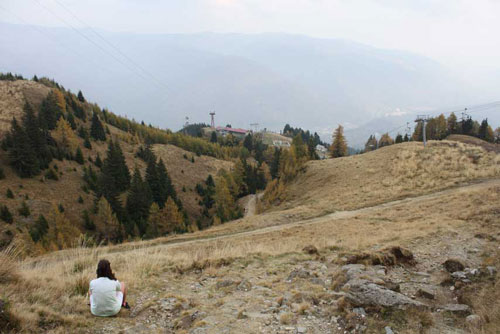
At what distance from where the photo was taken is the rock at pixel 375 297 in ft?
19.2

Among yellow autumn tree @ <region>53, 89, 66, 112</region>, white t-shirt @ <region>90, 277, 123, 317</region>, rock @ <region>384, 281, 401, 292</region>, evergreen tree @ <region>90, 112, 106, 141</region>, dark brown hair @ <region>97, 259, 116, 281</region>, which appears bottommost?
rock @ <region>384, 281, 401, 292</region>

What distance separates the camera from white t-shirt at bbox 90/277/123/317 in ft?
19.8

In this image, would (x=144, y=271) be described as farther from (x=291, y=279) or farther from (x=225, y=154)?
(x=225, y=154)

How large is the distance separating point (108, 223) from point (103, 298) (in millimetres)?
45055

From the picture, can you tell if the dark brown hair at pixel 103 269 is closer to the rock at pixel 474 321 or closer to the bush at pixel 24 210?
the rock at pixel 474 321

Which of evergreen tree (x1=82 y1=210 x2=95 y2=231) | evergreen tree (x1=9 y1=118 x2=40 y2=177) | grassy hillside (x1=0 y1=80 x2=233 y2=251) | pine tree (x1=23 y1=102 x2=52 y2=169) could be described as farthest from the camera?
pine tree (x1=23 y1=102 x2=52 y2=169)

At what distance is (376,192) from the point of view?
30.1m

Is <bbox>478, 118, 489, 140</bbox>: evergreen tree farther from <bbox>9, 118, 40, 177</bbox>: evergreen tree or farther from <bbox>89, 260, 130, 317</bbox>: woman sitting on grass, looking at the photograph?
<bbox>9, 118, 40, 177</bbox>: evergreen tree

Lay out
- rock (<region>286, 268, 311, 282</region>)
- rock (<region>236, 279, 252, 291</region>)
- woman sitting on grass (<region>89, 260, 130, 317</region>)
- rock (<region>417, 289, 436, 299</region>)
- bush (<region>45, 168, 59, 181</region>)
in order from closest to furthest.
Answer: woman sitting on grass (<region>89, 260, 130, 317</region>)
rock (<region>417, 289, 436, 299</region>)
rock (<region>236, 279, 252, 291</region>)
rock (<region>286, 268, 311, 282</region>)
bush (<region>45, 168, 59, 181</region>)

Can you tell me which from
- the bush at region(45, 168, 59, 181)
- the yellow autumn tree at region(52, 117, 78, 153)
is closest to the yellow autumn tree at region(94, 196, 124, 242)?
the bush at region(45, 168, 59, 181)

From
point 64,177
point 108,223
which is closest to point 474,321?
point 108,223

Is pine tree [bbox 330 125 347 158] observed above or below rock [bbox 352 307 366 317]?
above

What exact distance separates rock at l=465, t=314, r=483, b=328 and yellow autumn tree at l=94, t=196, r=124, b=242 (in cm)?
4887

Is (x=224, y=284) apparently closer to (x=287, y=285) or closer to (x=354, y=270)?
(x=287, y=285)
